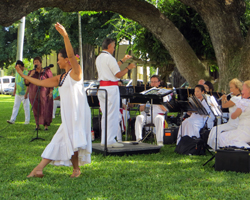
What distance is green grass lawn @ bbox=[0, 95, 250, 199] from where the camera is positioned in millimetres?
4820

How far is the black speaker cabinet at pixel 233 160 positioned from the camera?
594cm

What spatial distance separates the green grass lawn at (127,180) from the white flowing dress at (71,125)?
0.43m

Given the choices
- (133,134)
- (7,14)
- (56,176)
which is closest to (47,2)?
(7,14)

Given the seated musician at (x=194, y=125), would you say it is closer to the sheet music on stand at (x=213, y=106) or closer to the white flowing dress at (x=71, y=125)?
the sheet music on stand at (x=213, y=106)

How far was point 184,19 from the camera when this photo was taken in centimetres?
1534

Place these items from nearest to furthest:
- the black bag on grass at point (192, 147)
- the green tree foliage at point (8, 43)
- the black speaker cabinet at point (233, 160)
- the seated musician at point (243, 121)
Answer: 1. the black speaker cabinet at point (233, 160)
2. the seated musician at point (243, 121)
3. the black bag on grass at point (192, 147)
4. the green tree foliage at point (8, 43)

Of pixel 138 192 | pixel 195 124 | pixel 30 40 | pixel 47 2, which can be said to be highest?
pixel 30 40

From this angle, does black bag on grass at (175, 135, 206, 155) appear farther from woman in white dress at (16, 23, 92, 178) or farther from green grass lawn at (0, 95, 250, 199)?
woman in white dress at (16, 23, 92, 178)

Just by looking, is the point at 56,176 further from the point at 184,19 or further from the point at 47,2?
the point at 184,19

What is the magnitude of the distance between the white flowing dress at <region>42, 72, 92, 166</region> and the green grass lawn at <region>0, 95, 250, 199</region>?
431mm

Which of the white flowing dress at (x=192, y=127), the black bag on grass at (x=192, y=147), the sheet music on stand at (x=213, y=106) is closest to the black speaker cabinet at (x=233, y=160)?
the sheet music on stand at (x=213, y=106)

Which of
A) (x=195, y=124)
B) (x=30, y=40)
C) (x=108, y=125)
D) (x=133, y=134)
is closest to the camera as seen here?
(x=108, y=125)

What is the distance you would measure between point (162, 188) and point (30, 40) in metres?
31.5

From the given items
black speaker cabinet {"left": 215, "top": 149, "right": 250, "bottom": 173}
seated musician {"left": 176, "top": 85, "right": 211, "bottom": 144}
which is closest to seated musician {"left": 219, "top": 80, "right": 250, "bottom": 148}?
black speaker cabinet {"left": 215, "top": 149, "right": 250, "bottom": 173}
